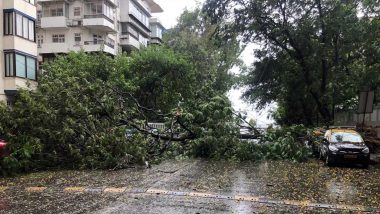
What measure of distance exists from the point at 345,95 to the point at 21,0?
2184cm

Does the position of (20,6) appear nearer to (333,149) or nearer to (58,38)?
(58,38)

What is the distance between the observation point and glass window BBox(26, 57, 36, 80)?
28356 mm

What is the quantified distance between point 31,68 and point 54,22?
17.9 meters

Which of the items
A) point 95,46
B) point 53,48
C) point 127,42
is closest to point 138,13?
point 127,42

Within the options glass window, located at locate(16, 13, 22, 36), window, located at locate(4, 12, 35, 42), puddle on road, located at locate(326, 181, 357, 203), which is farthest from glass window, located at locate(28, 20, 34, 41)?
puddle on road, located at locate(326, 181, 357, 203)

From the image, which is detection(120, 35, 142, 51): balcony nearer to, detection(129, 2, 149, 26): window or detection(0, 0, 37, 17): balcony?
detection(129, 2, 149, 26): window

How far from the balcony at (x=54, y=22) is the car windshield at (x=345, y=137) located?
117ft

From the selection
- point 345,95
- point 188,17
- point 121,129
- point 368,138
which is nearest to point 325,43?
point 345,95

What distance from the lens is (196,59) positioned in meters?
44.4

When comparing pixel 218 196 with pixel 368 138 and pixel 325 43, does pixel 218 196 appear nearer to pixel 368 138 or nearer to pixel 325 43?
pixel 368 138

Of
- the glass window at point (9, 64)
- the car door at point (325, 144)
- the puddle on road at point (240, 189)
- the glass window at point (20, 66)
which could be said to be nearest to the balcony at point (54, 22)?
the glass window at point (20, 66)

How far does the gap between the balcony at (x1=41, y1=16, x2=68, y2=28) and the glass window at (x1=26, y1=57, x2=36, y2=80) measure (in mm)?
16967

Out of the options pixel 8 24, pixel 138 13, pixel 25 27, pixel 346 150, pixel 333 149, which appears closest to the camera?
pixel 346 150

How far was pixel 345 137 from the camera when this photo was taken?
16.4 metres
